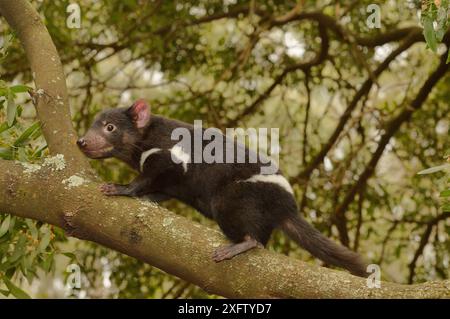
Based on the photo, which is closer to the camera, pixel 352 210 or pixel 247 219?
pixel 247 219

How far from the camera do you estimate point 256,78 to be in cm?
589

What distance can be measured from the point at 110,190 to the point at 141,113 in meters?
1.09

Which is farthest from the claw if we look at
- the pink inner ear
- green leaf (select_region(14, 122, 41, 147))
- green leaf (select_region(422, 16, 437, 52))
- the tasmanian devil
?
green leaf (select_region(422, 16, 437, 52))

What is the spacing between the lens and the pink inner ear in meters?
3.90

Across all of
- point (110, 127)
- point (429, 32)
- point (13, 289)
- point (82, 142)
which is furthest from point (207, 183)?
point (429, 32)

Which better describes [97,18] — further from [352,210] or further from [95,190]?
[95,190]

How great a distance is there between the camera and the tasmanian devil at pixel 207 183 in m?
3.16

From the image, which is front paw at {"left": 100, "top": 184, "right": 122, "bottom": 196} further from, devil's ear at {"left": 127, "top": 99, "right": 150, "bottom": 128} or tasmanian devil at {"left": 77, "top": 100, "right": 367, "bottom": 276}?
devil's ear at {"left": 127, "top": 99, "right": 150, "bottom": 128}

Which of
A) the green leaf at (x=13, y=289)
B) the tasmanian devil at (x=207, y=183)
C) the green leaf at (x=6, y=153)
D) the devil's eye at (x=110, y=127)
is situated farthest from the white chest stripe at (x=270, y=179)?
the green leaf at (x=13, y=289)

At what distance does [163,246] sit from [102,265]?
287 cm

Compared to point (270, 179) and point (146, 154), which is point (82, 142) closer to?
point (146, 154)

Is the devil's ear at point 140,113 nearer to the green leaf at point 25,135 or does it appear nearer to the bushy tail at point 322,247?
the green leaf at point 25,135
